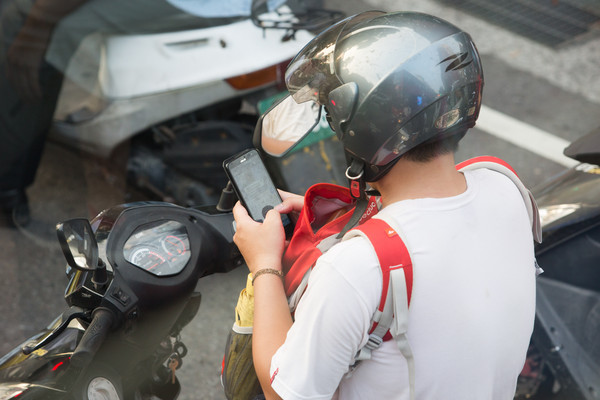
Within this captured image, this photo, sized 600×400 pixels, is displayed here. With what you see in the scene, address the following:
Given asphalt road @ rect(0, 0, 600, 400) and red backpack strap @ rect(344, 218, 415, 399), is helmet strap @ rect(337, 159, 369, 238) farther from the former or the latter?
asphalt road @ rect(0, 0, 600, 400)

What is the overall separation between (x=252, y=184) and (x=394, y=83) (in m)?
0.51

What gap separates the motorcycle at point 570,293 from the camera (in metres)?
2.22

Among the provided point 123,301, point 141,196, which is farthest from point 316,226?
point 141,196

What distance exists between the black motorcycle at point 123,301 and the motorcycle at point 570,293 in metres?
1.16

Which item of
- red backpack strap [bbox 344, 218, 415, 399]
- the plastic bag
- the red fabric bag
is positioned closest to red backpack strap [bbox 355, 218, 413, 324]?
red backpack strap [bbox 344, 218, 415, 399]

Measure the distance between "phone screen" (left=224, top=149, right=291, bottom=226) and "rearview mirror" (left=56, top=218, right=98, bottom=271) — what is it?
38 cm

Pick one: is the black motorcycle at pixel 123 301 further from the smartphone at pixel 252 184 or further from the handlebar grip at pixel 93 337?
the smartphone at pixel 252 184

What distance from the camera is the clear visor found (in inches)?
59.0

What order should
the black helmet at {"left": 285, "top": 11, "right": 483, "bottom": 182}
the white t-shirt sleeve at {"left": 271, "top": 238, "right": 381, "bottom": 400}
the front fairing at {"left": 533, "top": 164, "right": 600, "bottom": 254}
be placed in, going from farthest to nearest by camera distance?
the front fairing at {"left": 533, "top": 164, "right": 600, "bottom": 254}, the black helmet at {"left": 285, "top": 11, "right": 483, "bottom": 182}, the white t-shirt sleeve at {"left": 271, "top": 238, "right": 381, "bottom": 400}

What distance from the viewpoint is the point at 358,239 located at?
133 centimetres

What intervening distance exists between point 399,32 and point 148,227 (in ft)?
2.67

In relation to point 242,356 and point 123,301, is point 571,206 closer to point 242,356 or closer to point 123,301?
point 242,356

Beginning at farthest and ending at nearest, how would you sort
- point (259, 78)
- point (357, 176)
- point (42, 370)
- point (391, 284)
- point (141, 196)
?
point (141, 196) < point (259, 78) < point (42, 370) < point (357, 176) < point (391, 284)

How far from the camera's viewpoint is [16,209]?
405 centimetres
